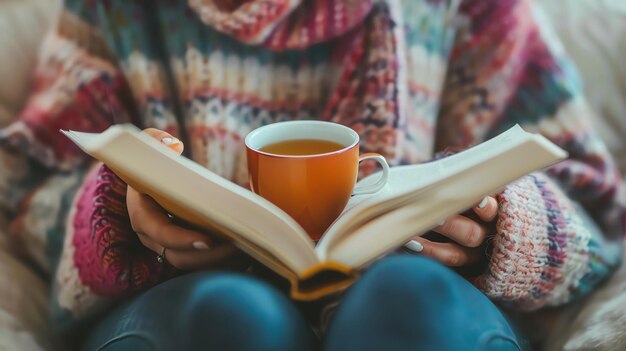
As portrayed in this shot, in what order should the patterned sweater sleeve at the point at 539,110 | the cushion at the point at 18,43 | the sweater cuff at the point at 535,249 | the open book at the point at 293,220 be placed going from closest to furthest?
the open book at the point at 293,220 < the sweater cuff at the point at 535,249 < the patterned sweater sleeve at the point at 539,110 < the cushion at the point at 18,43

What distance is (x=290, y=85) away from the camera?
0.88 metres

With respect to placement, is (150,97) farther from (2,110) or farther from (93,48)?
(2,110)

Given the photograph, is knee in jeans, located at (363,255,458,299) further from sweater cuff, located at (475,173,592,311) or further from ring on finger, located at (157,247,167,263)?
ring on finger, located at (157,247,167,263)

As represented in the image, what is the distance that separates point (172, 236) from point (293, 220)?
0.12 metres

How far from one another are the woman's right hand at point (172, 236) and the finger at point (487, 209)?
0.23m

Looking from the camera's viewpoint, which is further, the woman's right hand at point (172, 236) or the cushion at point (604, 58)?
the cushion at point (604, 58)

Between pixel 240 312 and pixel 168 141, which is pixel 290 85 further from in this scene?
pixel 240 312

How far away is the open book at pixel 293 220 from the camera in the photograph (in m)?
0.48

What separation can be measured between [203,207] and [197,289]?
75 millimetres

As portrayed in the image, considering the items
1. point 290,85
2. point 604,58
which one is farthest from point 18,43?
point 604,58

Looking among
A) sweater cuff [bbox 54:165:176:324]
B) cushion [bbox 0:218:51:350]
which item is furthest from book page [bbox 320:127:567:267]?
cushion [bbox 0:218:51:350]

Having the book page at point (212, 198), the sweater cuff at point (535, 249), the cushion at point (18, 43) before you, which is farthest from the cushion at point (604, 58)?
the cushion at point (18, 43)

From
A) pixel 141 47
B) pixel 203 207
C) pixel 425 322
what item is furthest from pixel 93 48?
pixel 425 322

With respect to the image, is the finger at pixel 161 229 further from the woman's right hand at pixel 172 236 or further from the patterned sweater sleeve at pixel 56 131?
the patterned sweater sleeve at pixel 56 131
